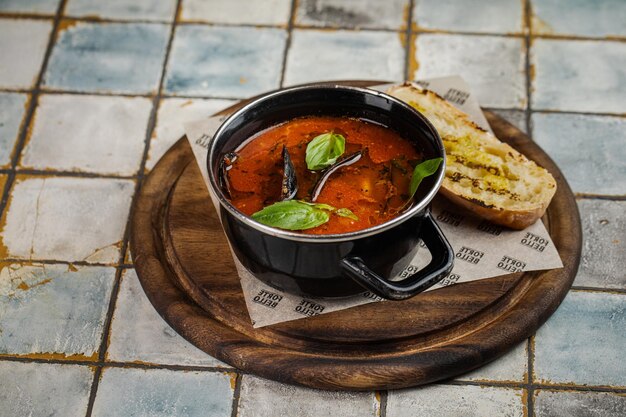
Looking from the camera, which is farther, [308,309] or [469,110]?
[469,110]

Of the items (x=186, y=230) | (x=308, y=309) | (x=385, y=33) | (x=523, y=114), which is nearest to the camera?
(x=308, y=309)

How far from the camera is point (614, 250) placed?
2.13m

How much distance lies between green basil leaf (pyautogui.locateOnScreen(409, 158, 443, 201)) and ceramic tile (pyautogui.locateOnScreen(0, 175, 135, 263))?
84 cm

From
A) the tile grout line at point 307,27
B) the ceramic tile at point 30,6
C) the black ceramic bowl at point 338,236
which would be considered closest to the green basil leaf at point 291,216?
the black ceramic bowl at point 338,236

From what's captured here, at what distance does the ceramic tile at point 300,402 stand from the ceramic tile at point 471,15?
1.53 m

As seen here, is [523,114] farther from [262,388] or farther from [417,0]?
[262,388]

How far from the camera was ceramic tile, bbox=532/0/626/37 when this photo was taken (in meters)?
2.85

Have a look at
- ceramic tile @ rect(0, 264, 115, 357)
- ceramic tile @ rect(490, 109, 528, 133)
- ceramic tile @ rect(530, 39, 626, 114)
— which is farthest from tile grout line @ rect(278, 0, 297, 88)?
ceramic tile @ rect(0, 264, 115, 357)

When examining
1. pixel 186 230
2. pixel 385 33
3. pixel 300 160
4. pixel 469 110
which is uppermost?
pixel 385 33

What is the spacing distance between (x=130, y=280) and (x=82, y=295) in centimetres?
12

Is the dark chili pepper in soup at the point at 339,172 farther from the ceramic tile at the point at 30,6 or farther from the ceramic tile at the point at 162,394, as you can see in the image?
the ceramic tile at the point at 30,6

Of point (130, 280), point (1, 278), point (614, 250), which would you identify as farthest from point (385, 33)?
point (1, 278)

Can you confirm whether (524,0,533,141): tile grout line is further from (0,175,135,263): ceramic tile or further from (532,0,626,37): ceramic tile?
(0,175,135,263): ceramic tile

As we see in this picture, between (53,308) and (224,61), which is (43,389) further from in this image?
(224,61)
